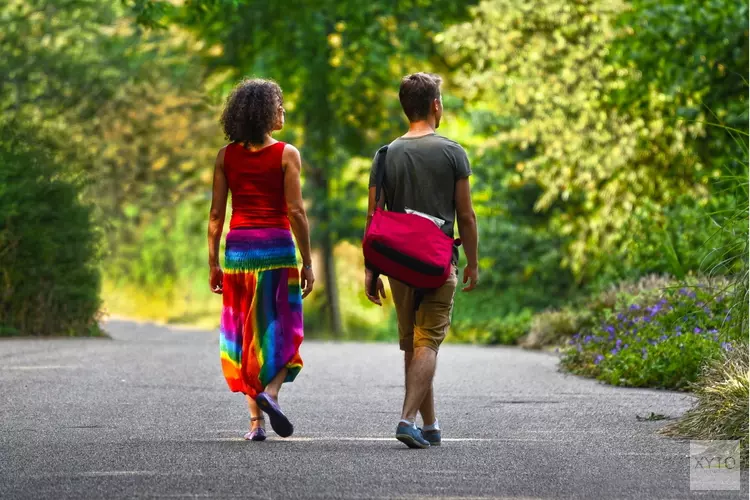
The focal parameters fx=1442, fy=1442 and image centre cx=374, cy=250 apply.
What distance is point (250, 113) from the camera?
7719 millimetres

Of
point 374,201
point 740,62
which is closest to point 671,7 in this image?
point 740,62

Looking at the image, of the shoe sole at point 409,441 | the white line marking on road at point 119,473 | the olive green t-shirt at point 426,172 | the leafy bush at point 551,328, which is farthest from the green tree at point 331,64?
the white line marking on road at point 119,473

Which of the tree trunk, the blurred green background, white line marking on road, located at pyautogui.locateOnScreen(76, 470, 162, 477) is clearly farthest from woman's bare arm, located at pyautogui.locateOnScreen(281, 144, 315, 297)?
the tree trunk

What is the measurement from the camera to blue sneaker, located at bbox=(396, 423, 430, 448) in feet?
23.8

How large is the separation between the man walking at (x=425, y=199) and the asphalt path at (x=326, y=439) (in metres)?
0.43

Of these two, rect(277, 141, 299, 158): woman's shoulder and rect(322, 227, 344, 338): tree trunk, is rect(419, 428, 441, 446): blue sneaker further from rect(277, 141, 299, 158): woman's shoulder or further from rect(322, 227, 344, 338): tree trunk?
rect(322, 227, 344, 338): tree trunk

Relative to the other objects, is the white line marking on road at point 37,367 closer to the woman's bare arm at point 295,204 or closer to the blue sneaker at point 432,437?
the woman's bare arm at point 295,204

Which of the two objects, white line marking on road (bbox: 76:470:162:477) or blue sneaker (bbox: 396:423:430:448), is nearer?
white line marking on road (bbox: 76:470:162:477)

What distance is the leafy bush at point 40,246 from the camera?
15883 mm

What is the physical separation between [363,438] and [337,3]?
20.2 meters

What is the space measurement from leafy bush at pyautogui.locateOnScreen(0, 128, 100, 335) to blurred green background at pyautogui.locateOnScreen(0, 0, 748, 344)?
25 mm

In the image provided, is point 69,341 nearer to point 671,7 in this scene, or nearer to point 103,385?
point 103,385

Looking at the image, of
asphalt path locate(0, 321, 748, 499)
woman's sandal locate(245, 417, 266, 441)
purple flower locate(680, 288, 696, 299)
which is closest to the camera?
asphalt path locate(0, 321, 748, 499)

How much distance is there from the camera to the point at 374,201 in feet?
24.6
